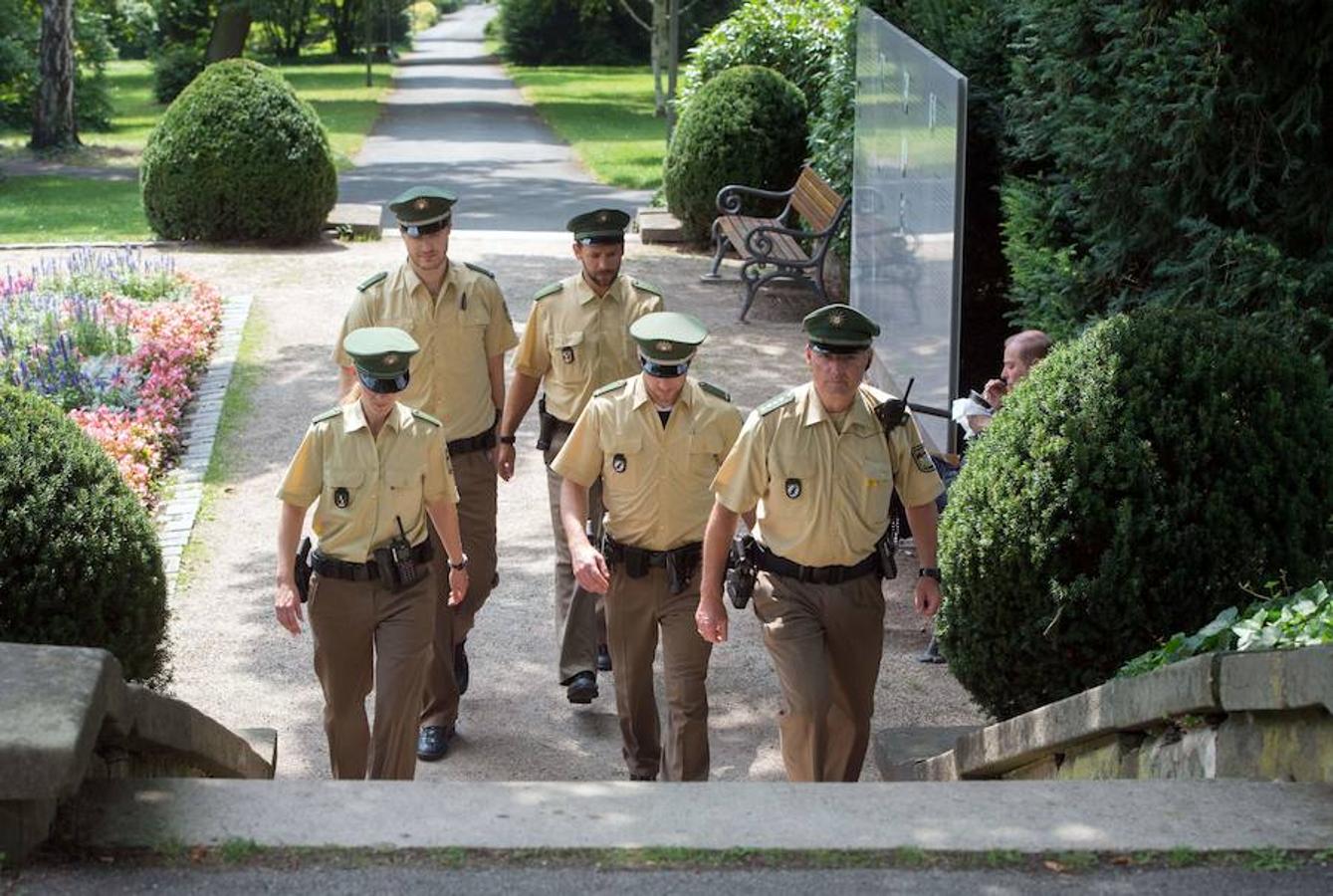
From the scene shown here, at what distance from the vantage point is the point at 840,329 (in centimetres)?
637

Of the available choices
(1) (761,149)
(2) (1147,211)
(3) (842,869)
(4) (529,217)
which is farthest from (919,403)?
(4) (529,217)

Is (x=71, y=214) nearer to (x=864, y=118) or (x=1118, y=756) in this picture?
(x=864, y=118)

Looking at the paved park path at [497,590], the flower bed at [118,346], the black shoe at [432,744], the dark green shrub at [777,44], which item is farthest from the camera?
the dark green shrub at [777,44]

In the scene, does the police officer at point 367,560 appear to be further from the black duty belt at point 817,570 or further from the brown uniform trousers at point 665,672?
the black duty belt at point 817,570

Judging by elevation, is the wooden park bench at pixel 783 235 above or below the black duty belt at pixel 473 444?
below

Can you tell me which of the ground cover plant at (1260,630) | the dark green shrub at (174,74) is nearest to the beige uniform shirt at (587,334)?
the ground cover plant at (1260,630)

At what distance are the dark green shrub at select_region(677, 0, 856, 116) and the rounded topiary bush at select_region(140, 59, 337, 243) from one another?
4.11 m

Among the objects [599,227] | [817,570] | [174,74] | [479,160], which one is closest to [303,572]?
[817,570]

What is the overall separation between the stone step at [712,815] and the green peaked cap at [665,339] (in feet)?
7.19

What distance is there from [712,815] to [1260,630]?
1727 millimetres

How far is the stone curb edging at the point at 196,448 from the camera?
10.1 metres

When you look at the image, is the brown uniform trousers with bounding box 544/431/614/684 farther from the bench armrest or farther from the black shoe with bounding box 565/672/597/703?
the bench armrest

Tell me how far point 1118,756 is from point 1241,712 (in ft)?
1.81

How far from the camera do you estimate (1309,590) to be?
5.54 metres
